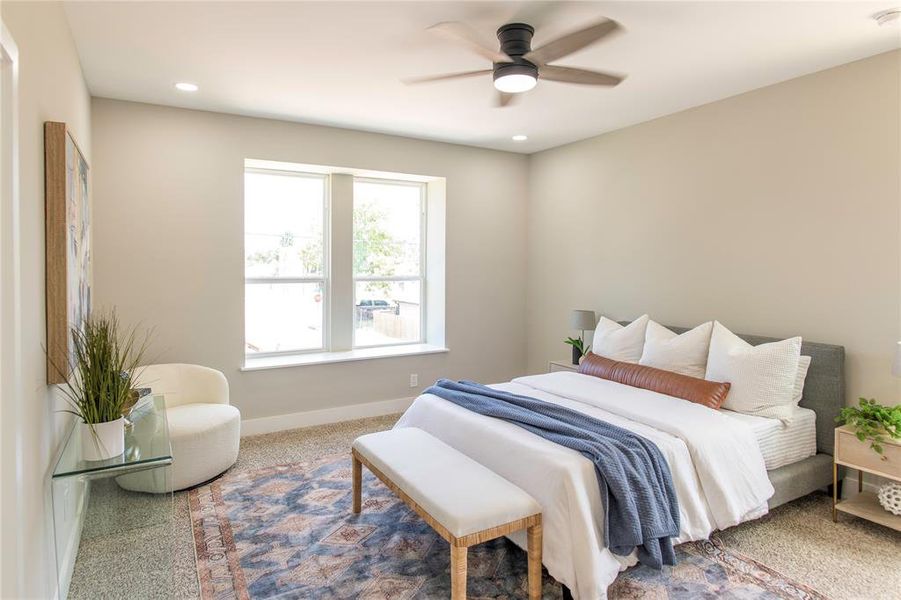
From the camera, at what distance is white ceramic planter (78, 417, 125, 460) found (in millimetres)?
2174

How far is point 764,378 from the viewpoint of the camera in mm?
3162

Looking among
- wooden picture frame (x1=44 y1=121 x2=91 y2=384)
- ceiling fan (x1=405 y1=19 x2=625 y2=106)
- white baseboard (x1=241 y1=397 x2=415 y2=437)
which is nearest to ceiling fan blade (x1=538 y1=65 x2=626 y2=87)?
ceiling fan (x1=405 y1=19 x2=625 y2=106)

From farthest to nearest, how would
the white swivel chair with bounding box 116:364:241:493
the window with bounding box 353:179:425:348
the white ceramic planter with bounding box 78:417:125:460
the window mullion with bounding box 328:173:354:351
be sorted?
the window with bounding box 353:179:425:348, the window mullion with bounding box 328:173:354:351, the white swivel chair with bounding box 116:364:241:493, the white ceramic planter with bounding box 78:417:125:460

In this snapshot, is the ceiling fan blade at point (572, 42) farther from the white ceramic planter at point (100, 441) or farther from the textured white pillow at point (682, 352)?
the white ceramic planter at point (100, 441)

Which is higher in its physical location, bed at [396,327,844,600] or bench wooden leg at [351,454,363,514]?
bed at [396,327,844,600]

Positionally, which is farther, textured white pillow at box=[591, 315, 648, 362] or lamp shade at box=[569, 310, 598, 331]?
lamp shade at box=[569, 310, 598, 331]

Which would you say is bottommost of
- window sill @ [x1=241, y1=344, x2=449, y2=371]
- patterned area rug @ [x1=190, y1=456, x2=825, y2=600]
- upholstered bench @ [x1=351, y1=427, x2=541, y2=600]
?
patterned area rug @ [x1=190, y1=456, x2=825, y2=600]

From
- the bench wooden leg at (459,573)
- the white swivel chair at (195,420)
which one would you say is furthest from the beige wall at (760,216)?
the white swivel chair at (195,420)

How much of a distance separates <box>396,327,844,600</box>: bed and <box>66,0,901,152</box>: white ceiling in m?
1.77

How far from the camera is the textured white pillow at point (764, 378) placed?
3133 millimetres

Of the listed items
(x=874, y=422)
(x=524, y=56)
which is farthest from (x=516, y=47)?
(x=874, y=422)

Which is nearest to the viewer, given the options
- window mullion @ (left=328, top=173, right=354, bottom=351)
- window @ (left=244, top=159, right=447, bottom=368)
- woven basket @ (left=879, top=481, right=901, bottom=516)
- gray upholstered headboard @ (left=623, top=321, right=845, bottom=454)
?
woven basket @ (left=879, top=481, right=901, bottom=516)

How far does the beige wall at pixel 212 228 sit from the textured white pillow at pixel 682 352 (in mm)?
2158

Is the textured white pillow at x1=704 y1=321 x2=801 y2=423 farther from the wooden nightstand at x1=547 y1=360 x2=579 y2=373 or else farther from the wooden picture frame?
the wooden picture frame
